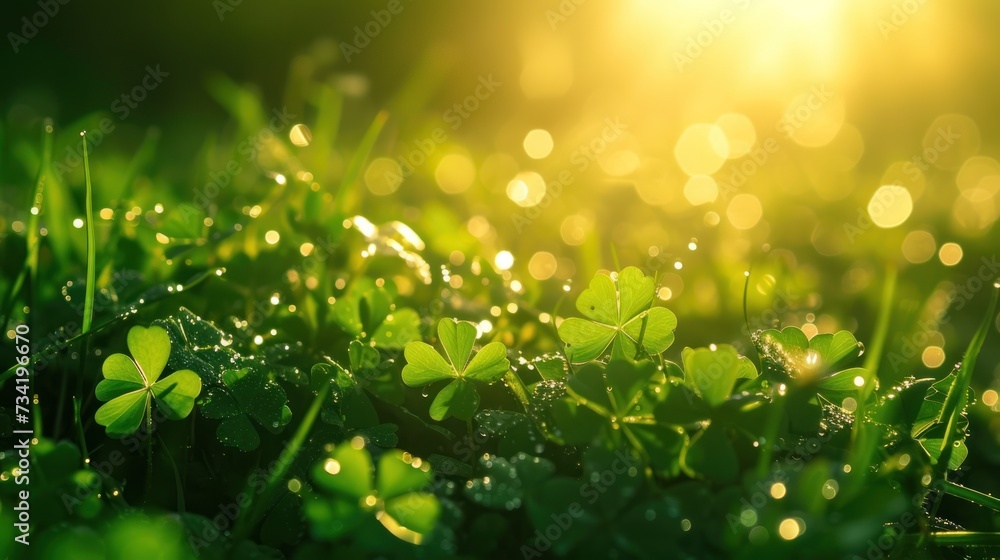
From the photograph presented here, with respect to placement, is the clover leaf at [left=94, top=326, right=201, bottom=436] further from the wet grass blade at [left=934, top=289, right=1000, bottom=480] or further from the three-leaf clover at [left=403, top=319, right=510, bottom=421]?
the wet grass blade at [left=934, top=289, right=1000, bottom=480]

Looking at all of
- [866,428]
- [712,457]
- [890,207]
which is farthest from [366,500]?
[890,207]

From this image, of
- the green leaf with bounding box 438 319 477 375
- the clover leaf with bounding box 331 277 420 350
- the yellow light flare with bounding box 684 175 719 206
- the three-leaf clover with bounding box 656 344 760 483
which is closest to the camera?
the three-leaf clover with bounding box 656 344 760 483

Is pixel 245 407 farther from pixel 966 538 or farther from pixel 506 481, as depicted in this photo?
pixel 966 538

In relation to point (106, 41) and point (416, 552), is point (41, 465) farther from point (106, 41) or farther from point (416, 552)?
point (106, 41)

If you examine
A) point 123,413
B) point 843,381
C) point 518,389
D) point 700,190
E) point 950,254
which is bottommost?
point 123,413

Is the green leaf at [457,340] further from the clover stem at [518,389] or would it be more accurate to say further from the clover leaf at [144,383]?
the clover leaf at [144,383]

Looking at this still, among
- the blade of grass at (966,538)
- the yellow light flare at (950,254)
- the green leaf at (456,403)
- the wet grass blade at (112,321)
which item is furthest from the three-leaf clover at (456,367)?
the yellow light flare at (950,254)

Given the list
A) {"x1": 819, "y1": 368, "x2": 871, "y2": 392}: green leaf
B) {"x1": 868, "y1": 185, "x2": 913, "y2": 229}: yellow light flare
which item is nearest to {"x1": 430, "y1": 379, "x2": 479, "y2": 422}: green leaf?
{"x1": 819, "y1": 368, "x2": 871, "y2": 392}: green leaf
